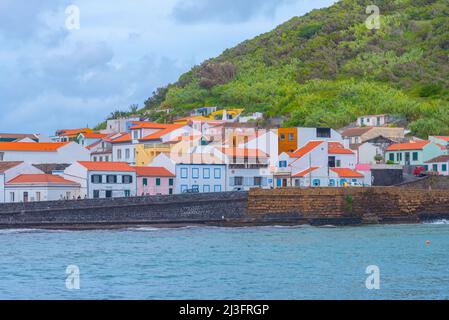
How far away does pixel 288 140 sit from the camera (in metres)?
77.8

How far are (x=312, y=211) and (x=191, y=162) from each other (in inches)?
443

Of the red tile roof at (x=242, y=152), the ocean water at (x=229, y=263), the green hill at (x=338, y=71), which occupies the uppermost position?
the green hill at (x=338, y=71)

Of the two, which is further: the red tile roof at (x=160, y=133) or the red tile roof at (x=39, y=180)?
→ the red tile roof at (x=160, y=133)

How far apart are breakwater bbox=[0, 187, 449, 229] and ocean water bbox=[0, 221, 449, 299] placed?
2.57 metres

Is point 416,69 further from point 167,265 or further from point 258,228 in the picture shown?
point 167,265

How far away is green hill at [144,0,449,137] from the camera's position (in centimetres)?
9988

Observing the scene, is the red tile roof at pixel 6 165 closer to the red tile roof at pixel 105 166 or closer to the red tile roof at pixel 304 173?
the red tile roof at pixel 105 166

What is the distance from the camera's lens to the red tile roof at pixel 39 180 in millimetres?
64469

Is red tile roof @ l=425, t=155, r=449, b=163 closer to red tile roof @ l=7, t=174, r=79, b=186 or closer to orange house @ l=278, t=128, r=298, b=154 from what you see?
orange house @ l=278, t=128, r=298, b=154

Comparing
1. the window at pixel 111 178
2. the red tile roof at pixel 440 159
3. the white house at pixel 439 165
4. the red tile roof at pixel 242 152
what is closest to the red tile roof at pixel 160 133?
the red tile roof at pixel 242 152

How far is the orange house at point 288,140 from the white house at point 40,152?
14.7 metres

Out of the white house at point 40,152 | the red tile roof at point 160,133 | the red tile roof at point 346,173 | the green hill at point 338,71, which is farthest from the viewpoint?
the green hill at point 338,71

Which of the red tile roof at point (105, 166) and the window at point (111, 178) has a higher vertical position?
the red tile roof at point (105, 166)
